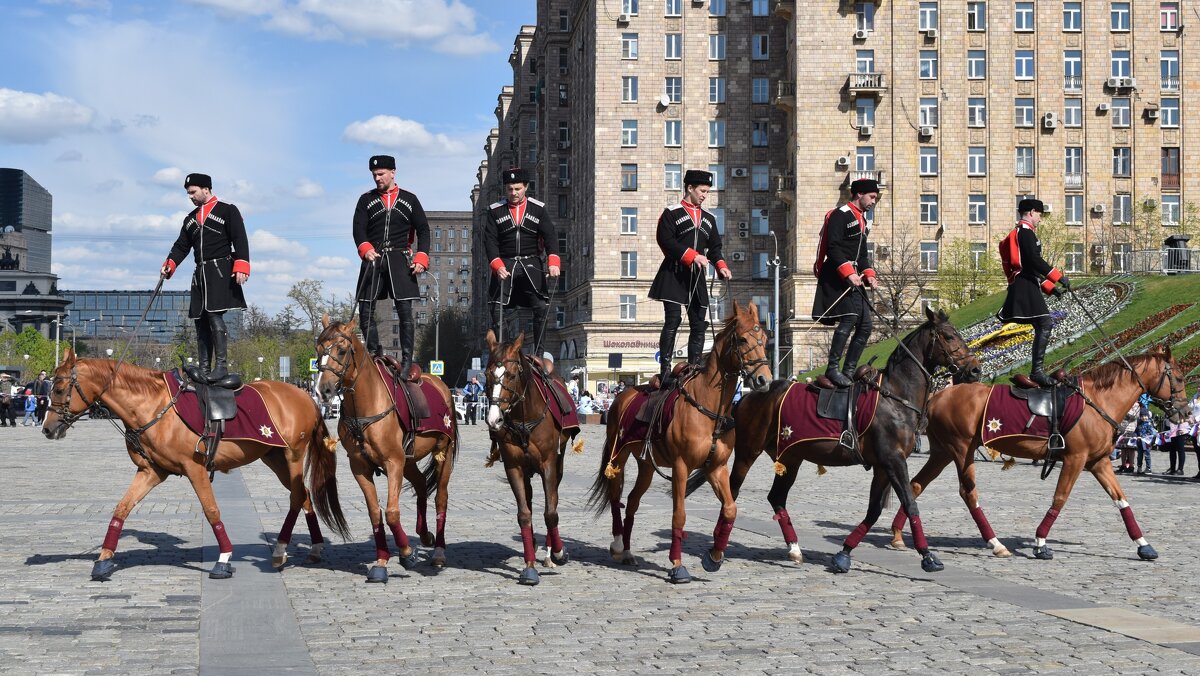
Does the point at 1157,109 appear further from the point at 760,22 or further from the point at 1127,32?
the point at 760,22

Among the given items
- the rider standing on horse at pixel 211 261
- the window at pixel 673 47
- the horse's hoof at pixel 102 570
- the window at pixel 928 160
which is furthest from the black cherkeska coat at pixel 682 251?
the window at pixel 673 47

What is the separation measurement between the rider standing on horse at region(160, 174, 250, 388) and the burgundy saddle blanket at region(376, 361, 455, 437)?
1796 millimetres

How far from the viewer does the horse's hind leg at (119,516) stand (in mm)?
11469

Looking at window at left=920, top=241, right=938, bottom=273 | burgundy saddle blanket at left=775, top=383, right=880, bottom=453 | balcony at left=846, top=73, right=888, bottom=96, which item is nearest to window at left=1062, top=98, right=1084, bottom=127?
window at left=920, top=241, right=938, bottom=273

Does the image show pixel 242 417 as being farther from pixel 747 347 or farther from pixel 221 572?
pixel 747 347

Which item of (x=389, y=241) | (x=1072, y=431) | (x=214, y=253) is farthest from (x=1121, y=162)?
(x=214, y=253)

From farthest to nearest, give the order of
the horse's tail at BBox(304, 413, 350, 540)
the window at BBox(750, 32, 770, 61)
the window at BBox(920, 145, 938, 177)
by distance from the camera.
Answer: the window at BBox(750, 32, 770, 61), the window at BBox(920, 145, 938, 177), the horse's tail at BBox(304, 413, 350, 540)

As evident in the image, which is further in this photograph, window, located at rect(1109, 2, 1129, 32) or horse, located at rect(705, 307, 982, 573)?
window, located at rect(1109, 2, 1129, 32)

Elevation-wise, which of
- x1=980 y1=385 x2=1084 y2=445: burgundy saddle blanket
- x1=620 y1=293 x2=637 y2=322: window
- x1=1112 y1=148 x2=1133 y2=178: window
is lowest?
x1=980 y1=385 x2=1084 y2=445: burgundy saddle blanket

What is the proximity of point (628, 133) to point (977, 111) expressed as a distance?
21.8m

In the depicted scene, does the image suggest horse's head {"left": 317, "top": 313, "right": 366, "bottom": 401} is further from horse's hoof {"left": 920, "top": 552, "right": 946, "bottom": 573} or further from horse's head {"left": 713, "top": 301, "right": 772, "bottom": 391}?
horse's hoof {"left": 920, "top": 552, "right": 946, "bottom": 573}

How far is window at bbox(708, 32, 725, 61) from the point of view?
3275 inches

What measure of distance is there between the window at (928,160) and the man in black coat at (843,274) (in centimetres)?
6411

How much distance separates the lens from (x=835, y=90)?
2987 inches
